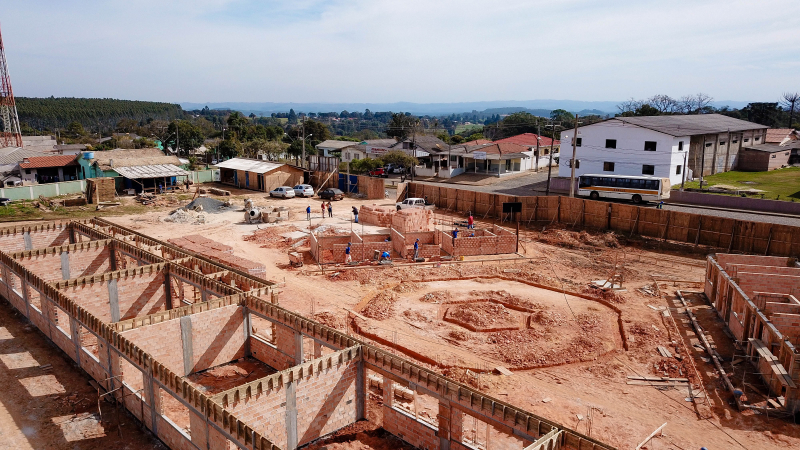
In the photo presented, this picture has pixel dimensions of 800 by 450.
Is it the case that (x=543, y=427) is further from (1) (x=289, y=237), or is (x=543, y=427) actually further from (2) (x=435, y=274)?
(1) (x=289, y=237)

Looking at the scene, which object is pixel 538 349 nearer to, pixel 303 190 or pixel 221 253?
pixel 221 253

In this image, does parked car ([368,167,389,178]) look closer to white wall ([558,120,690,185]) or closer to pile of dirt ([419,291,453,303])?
white wall ([558,120,690,185])

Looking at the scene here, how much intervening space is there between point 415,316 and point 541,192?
1268 inches

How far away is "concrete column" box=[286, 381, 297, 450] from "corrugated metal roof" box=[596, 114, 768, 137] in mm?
43856

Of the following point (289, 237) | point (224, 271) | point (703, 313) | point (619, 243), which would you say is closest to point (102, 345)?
point (224, 271)

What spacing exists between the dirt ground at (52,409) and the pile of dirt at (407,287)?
12.7 metres

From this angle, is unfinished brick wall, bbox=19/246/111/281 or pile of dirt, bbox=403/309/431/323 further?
unfinished brick wall, bbox=19/246/111/281

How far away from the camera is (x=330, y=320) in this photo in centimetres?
2141

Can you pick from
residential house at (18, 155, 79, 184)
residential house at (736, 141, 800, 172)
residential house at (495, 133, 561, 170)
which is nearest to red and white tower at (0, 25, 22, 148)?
residential house at (18, 155, 79, 184)

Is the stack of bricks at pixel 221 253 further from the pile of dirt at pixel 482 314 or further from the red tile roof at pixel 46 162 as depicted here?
the red tile roof at pixel 46 162

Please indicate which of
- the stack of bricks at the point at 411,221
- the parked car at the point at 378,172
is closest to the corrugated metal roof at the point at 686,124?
the parked car at the point at 378,172

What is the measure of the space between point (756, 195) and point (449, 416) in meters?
42.4

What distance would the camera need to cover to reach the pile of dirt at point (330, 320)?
20.9m

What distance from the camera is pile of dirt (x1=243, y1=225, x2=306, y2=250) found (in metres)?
33.5
